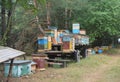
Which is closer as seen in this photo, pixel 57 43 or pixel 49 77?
pixel 49 77

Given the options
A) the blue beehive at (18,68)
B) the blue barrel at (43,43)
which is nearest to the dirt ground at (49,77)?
the blue beehive at (18,68)

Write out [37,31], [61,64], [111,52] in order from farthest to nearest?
[111,52] < [37,31] < [61,64]

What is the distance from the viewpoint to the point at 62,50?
13672mm

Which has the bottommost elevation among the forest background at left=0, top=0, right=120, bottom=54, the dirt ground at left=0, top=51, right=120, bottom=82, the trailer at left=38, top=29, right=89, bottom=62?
the dirt ground at left=0, top=51, right=120, bottom=82

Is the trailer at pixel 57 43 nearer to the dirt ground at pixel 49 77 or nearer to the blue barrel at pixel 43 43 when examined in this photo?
the blue barrel at pixel 43 43

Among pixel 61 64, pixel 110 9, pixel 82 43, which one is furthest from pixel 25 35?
pixel 110 9

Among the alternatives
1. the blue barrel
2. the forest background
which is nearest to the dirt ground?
the blue barrel

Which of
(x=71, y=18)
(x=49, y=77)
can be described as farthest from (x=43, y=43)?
(x=71, y=18)

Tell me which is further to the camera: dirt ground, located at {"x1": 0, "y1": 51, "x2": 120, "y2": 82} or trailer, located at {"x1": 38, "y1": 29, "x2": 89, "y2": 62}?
trailer, located at {"x1": 38, "y1": 29, "x2": 89, "y2": 62}

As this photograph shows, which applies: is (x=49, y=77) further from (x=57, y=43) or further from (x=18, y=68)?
(x=57, y=43)

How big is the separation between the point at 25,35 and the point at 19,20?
1.09m

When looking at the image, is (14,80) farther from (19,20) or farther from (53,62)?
(19,20)

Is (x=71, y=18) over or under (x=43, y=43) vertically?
over

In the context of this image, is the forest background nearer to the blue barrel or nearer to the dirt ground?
the blue barrel
